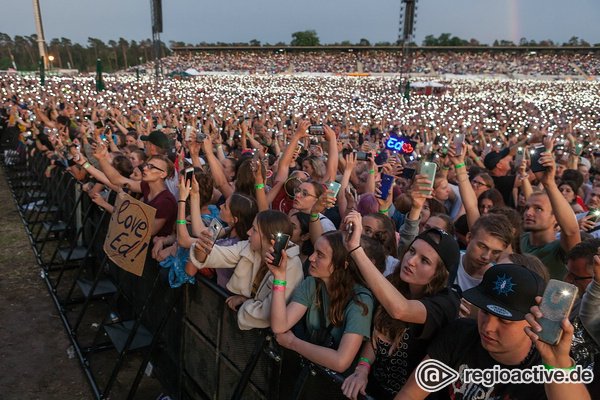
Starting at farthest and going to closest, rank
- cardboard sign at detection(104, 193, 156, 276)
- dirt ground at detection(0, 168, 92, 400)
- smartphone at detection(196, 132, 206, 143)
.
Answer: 1. smartphone at detection(196, 132, 206, 143)
2. dirt ground at detection(0, 168, 92, 400)
3. cardboard sign at detection(104, 193, 156, 276)

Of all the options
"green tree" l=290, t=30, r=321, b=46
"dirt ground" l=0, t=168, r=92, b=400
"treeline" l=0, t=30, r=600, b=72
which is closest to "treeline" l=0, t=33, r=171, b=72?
"treeline" l=0, t=30, r=600, b=72

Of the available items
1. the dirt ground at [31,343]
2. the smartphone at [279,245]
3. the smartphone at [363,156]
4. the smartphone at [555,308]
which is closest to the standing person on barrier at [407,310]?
the smartphone at [279,245]

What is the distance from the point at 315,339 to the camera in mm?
2705

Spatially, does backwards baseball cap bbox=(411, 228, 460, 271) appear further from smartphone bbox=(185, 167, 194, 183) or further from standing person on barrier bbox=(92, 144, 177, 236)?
standing person on barrier bbox=(92, 144, 177, 236)

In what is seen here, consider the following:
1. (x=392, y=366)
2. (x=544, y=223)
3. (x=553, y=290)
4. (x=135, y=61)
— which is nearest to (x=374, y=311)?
(x=392, y=366)

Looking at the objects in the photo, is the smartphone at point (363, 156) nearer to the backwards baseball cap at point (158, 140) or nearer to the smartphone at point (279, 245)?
the backwards baseball cap at point (158, 140)

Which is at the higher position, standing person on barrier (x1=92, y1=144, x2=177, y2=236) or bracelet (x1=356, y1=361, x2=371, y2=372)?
standing person on barrier (x1=92, y1=144, x2=177, y2=236)

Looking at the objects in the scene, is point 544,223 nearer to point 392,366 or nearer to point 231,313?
point 392,366

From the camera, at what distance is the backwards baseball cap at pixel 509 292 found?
1.83 metres

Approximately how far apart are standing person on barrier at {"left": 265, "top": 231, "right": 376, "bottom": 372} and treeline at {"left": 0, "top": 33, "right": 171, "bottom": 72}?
7891 cm

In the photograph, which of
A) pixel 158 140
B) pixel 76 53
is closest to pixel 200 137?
pixel 158 140

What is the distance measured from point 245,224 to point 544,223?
2.29 meters

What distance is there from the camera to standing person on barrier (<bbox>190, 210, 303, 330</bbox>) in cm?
279

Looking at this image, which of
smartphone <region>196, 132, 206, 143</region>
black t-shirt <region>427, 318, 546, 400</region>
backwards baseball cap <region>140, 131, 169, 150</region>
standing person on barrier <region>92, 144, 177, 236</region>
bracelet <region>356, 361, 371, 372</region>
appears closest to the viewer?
black t-shirt <region>427, 318, 546, 400</region>
